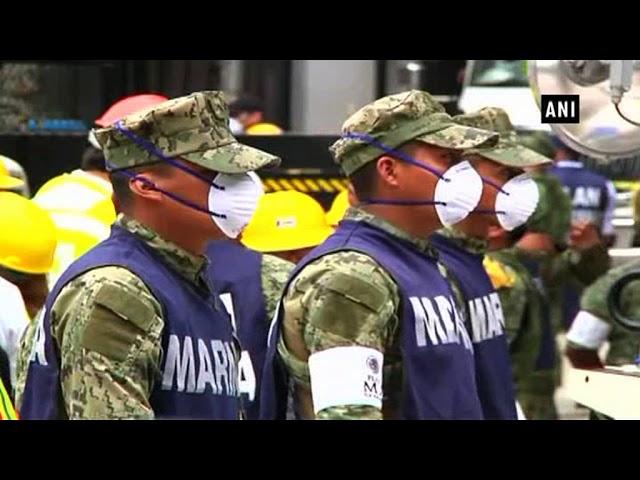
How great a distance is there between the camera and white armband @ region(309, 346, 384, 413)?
4.05 metres

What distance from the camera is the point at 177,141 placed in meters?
4.14

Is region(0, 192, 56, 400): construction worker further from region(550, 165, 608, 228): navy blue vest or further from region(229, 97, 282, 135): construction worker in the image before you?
region(229, 97, 282, 135): construction worker

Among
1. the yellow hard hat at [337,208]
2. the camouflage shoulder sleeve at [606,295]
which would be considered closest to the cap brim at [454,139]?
the camouflage shoulder sleeve at [606,295]

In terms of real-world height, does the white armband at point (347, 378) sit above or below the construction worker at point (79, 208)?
below

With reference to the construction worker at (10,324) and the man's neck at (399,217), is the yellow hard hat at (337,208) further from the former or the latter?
the man's neck at (399,217)

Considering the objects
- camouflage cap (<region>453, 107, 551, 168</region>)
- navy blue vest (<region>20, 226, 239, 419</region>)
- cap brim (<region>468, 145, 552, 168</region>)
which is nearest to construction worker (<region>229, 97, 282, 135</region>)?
camouflage cap (<region>453, 107, 551, 168</region>)

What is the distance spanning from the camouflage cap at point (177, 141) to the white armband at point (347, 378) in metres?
0.49

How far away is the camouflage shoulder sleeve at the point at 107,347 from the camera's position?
3.76 meters

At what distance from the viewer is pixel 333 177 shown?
9164mm

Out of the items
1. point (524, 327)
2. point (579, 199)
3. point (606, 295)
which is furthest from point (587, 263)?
point (606, 295)

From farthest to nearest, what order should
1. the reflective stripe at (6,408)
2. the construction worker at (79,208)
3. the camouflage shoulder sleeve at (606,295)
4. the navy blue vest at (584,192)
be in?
the navy blue vest at (584,192) < the construction worker at (79,208) < the camouflage shoulder sleeve at (606,295) < the reflective stripe at (6,408)
